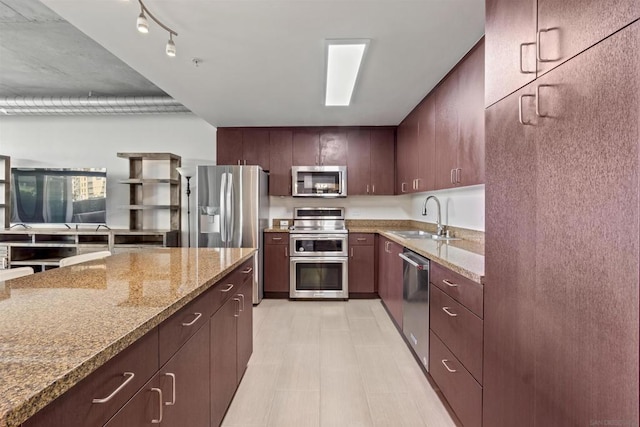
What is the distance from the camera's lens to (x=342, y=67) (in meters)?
2.61

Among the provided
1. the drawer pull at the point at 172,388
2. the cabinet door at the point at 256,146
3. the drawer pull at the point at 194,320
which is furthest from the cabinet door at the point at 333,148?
the drawer pull at the point at 172,388

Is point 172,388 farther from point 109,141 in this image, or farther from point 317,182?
point 109,141

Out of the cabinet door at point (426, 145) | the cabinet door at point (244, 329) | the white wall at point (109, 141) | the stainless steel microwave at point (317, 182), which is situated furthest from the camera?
the white wall at point (109, 141)

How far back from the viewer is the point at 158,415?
0.95m

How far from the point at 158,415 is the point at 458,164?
7.78 feet

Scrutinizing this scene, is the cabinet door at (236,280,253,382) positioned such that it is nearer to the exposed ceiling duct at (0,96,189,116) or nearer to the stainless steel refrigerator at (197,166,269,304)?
the stainless steel refrigerator at (197,166,269,304)

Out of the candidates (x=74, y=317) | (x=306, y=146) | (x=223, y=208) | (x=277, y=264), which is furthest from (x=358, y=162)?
(x=74, y=317)

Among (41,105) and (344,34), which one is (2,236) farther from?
(344,34)

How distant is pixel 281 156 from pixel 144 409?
3.78 m

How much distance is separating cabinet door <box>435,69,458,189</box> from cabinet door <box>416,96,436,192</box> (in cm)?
10

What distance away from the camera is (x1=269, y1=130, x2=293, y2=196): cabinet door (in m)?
4.39

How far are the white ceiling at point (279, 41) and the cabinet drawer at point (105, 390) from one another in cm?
185

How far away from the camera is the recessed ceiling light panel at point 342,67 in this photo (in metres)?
2.23

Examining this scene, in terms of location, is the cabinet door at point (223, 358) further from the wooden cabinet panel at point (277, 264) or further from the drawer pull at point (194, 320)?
the wooden cabinet panel at point (277, 264)
